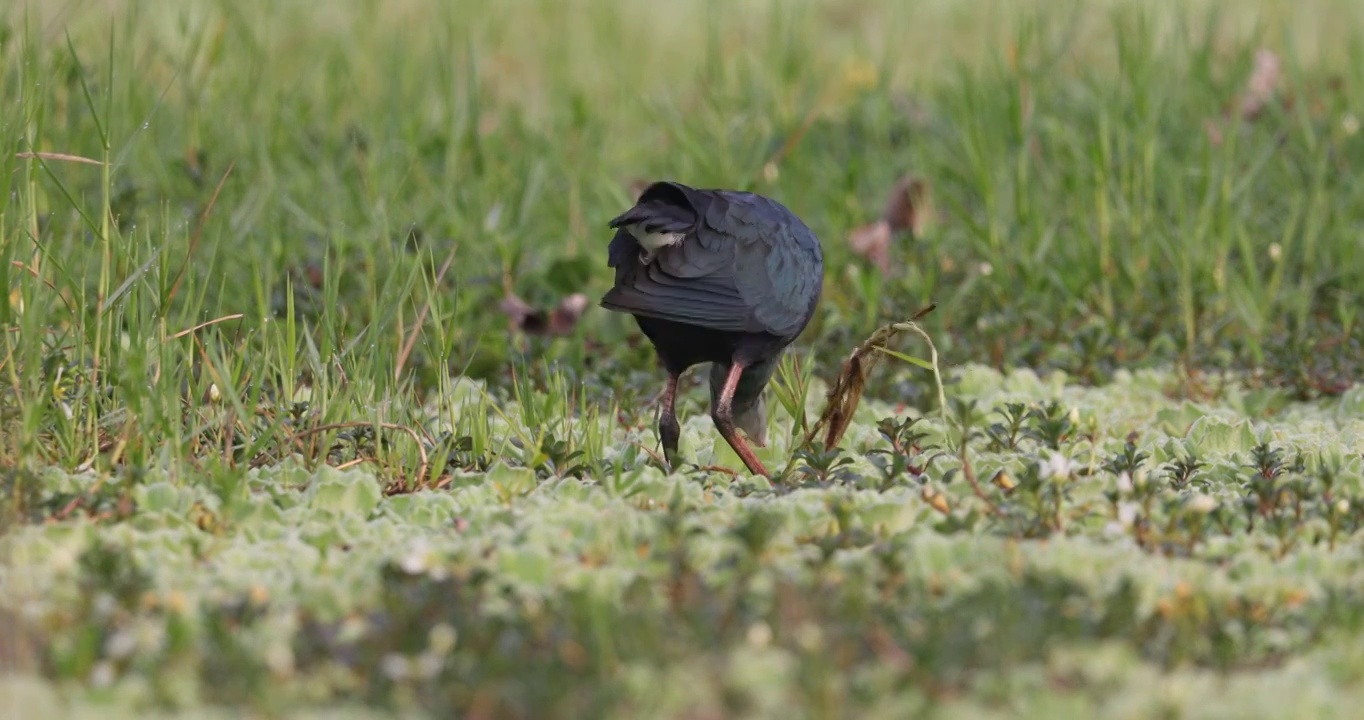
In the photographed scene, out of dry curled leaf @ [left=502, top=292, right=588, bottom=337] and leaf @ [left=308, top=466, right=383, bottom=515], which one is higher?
leaf @ [left=308, top=466, right=383, bottom=515]

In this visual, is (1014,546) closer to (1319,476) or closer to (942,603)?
(942,603)

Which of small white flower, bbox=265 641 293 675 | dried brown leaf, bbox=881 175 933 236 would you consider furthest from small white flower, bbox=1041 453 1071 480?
dried brown leaf, bbox=881 175 933 236

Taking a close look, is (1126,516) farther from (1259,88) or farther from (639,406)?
(1259,88)

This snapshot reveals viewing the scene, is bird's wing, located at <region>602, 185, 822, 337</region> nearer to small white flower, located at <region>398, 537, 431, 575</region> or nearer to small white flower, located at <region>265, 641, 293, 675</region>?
small white flower, located at <region>398, 537, 431, 575</region>

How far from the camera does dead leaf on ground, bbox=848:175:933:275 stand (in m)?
6.13

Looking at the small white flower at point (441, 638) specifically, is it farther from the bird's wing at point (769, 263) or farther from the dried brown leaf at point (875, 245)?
the dried brown leaf at point (875, 245)

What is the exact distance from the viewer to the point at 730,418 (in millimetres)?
4480

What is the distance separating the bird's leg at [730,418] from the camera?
429 cm

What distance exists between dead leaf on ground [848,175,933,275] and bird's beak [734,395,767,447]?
150cm

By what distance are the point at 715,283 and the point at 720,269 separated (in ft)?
0.16

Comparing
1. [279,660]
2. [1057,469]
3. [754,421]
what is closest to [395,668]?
[279,660]

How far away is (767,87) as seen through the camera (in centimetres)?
764

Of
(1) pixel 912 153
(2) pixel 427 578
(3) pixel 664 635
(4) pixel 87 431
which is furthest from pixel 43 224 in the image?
(1) pixel 912 153

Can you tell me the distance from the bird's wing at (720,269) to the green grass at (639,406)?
0.22 metres
